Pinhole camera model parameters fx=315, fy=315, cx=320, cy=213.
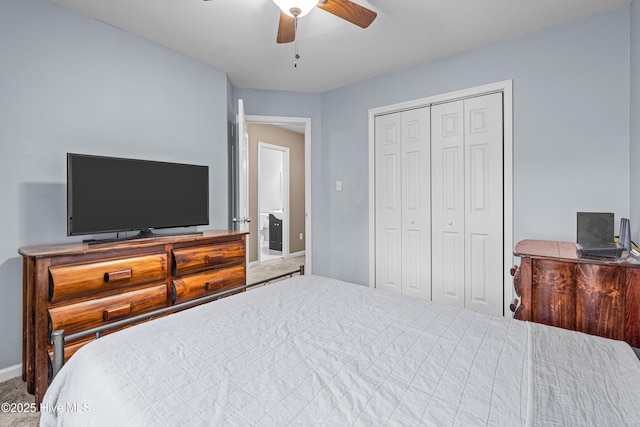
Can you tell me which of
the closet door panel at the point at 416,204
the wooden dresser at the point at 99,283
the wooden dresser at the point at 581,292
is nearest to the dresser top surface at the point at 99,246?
the wooden dresser at the point at 99,283

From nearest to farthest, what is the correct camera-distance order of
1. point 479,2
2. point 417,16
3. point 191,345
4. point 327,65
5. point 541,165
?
point 191,345 → point 479,2 → point 417,16 → point 541,165 → point 327,65

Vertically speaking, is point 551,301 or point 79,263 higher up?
point 79,263

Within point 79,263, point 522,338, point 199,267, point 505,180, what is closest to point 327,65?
point 505,180

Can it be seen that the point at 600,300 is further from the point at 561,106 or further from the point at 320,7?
the point at 320,7

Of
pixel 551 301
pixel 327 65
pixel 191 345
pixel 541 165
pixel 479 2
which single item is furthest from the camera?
pixel 327 65

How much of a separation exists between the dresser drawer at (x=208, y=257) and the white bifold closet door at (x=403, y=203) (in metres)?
1.65

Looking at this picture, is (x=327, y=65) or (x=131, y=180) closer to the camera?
(x=131, y=180)

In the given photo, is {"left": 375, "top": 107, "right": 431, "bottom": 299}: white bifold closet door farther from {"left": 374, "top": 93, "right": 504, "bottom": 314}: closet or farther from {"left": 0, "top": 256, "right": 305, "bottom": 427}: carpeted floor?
{"left": 0, "top": 256, "right": 305, "bottom": 427}: carpeted floor

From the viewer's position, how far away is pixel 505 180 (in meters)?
2.77

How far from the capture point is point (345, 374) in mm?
938

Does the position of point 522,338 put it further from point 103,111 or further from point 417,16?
point 103,111

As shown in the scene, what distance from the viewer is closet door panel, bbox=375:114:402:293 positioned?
3.44 m

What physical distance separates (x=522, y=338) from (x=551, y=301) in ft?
2.68

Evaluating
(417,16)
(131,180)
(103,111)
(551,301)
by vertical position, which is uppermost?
(417,16)
